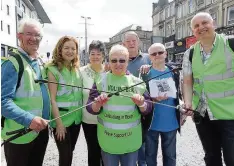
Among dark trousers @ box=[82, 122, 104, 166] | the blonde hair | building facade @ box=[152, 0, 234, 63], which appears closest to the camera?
the blonde hair

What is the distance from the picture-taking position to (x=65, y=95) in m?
3.22

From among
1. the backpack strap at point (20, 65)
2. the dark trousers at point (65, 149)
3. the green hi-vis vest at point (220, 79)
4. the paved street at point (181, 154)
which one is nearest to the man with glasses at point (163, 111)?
the green hi-vis vest at point (220, 79)

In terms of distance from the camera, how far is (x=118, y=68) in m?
3.04

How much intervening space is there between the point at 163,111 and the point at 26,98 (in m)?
1.88

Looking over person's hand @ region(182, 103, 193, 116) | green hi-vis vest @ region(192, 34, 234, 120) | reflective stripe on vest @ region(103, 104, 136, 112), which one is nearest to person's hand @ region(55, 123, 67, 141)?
reflective stripe on vest @ region(103, 104, 136, 112)

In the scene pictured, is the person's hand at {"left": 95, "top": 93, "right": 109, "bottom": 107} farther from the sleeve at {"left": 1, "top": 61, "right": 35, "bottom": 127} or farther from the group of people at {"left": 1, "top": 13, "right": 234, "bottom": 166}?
the sleeve at {"left": 1, "top": 61, "right": 35, "bottom": 127}

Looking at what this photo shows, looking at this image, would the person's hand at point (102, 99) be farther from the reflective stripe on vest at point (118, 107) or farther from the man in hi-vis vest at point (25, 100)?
the man in hi-vis vest at point (25, 100)

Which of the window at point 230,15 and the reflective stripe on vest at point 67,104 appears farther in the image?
the window at point 230,15

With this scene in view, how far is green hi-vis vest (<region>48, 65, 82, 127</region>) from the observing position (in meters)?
3.19

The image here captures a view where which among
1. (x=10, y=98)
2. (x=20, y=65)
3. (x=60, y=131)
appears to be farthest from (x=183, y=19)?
(x=10, y=98)

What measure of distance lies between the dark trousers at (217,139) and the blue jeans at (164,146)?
0.51 metres

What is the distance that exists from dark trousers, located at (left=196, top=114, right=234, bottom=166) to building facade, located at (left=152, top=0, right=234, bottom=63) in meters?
19.8

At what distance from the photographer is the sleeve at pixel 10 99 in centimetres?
242

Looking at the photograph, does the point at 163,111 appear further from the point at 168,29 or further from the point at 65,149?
the point at 168,29
